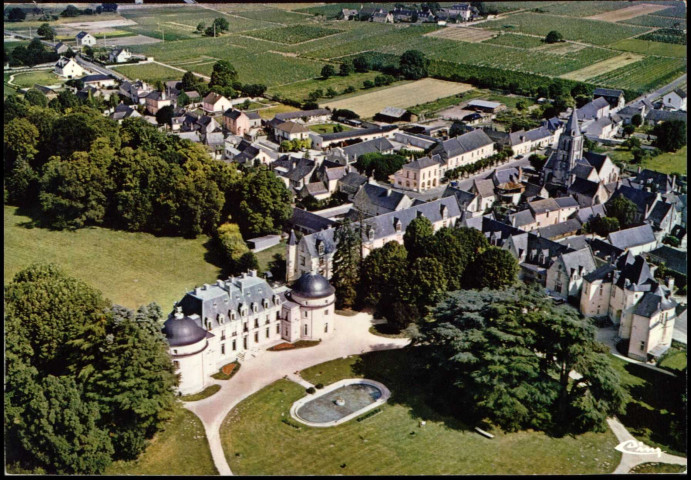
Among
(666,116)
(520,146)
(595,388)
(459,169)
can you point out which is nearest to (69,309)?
(595,388)

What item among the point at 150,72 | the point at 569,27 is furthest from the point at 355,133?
the point at 569,27

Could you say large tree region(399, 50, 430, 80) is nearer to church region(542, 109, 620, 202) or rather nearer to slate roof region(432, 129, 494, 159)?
slate roof region(432, 129, 494, 159)

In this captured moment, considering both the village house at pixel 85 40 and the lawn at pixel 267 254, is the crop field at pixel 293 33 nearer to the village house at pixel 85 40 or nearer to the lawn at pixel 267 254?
the village house at pixel 85 40

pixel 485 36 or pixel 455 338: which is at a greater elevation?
pixel 485 36

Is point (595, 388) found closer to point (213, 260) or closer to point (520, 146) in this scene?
point (213, 260)

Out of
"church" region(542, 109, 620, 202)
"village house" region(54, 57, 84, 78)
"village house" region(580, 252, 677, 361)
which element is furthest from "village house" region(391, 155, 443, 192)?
"village house" region(54, 57, 84, 78)

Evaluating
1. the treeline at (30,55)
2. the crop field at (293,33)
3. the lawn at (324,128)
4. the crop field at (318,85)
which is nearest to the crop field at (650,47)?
the crop field at (318,85)
